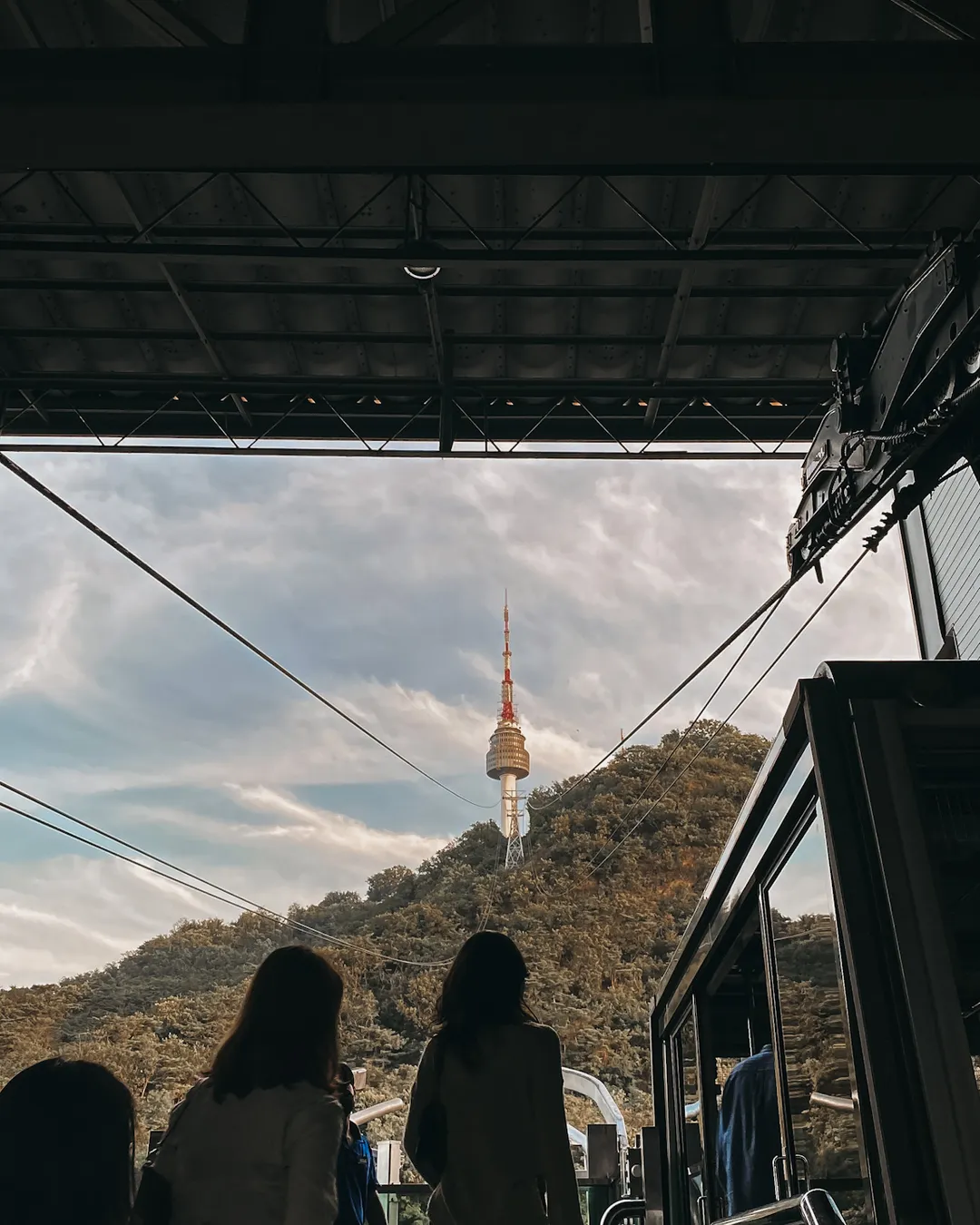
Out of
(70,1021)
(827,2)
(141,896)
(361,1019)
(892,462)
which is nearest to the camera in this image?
(892,462)

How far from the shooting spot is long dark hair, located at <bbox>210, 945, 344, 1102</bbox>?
2234 mm

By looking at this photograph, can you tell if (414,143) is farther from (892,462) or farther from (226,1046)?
(226,1046)

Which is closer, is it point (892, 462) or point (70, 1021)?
point (892, 462)

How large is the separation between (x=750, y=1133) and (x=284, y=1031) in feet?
4.06

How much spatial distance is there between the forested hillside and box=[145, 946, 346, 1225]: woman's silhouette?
3009cm

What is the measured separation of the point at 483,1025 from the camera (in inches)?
107

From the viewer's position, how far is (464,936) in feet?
147

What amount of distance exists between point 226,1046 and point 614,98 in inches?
138

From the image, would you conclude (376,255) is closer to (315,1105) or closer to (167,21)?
(167,21)

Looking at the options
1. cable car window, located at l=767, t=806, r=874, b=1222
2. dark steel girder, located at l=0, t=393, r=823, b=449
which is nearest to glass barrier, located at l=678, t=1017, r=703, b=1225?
cable car window, located at l=767, t=806, r=874, b=1222

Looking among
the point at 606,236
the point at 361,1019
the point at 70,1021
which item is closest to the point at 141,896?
the point at 70,1021

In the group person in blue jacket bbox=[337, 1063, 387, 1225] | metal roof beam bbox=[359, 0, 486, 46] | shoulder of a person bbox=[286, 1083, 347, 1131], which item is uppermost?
metal roof beam bbox=[359, 0, 486, 46]

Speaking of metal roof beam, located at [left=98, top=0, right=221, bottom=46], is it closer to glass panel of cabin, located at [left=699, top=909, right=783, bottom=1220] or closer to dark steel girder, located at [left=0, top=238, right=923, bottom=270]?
dark steel girder, located at [left=0, top=238, right=923, bottom=270]

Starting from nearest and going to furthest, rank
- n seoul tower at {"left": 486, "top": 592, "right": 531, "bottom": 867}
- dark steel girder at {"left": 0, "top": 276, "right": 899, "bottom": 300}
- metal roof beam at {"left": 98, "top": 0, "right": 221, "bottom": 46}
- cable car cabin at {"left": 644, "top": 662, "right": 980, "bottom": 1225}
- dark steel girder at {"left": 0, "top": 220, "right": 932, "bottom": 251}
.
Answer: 1. cable car cabin at {"left": 644, "top": 662, "right": 980, "bottom": 1225}
2. metal roof beam at {"left": 98, "top": 0, "right": 221, "bottom": 46}
3. dark steel girder at {"left": 0, "top": 220, "right": 932, "bottom": 251}
4. dark steel girder at {"left": 0, "top": 276, "right": 899, "bottom": 300}
5. n seoul tower at {"left": 486, "top": 592, "right": 531, "bottom": 867}
